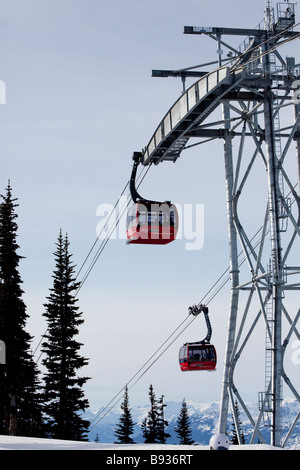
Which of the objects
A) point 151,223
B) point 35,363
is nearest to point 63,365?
point 35,363

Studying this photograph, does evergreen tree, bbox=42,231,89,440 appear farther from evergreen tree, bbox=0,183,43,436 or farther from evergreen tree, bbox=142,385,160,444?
evergreen tree, bbox=142,385,160,444

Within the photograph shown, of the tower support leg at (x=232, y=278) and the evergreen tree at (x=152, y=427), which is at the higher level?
the tower support leg at (x=232, y=278)

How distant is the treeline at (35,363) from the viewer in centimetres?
5709

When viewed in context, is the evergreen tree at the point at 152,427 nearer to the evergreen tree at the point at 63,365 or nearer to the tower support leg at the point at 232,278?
the evergreen tree at the point at 63,365

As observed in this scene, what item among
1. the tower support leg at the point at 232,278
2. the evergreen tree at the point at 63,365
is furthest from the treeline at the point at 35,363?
the tower support leg at the point at 232,278

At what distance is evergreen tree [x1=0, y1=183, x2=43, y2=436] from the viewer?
56719 millimetres

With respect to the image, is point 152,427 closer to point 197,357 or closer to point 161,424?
point 161,424

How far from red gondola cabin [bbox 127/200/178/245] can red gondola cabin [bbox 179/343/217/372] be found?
430 inches

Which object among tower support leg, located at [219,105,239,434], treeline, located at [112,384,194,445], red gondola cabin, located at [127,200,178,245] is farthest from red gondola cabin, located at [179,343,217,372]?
treeline, located at [112,384,194,445]

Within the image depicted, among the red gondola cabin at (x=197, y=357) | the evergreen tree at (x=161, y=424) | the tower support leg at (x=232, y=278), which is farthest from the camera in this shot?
the evergreen tree at (x=161, y=424)

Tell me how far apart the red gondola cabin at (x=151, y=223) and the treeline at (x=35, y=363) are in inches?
712

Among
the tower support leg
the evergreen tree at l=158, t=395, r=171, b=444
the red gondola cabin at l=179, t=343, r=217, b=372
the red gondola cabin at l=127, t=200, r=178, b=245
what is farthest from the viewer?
the evergreen tree at l=158, t=395, r=171, b=444

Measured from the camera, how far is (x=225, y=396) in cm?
3969
